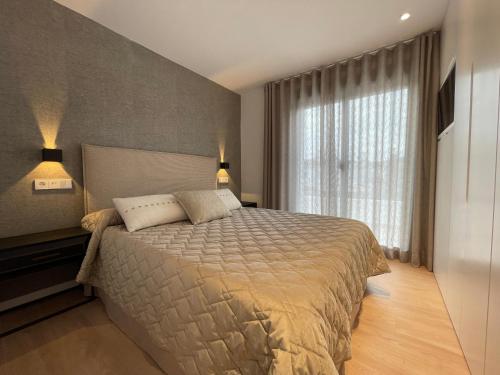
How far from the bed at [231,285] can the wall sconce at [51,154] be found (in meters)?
0.20

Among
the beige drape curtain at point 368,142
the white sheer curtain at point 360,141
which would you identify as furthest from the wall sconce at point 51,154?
the white sheer curtain at point 360,141

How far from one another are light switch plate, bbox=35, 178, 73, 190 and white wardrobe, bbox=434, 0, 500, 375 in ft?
10.0

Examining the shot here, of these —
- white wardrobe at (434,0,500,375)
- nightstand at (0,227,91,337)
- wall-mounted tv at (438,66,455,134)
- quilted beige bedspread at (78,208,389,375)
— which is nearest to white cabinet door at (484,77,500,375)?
white wardrobe at (434,0,500,375)

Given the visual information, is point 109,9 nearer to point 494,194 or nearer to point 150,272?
point 150,272

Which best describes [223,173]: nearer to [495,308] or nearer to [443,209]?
[443,209]

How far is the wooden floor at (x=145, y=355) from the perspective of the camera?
132 centimetres

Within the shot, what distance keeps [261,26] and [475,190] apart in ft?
7.85

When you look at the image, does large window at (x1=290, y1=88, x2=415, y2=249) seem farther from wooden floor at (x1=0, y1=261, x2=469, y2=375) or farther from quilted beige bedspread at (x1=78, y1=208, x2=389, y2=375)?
quilted beige bedspread at (x1=78, y1=208, x2=389, y2=375)

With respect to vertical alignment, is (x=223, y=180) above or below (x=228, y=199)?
above

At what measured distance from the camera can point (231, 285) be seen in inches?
38.5

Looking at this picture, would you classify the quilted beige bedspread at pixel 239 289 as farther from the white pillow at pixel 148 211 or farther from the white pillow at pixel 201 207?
the white pillow at pixel 201 207

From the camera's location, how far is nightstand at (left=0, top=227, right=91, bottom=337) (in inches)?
59.8

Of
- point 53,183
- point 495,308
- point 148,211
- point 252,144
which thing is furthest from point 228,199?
point 495,308

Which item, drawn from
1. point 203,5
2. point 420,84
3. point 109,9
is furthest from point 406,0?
point 109,9
